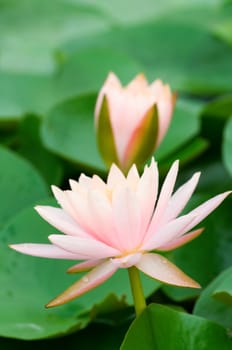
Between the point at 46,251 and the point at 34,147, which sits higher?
the point at 46,251

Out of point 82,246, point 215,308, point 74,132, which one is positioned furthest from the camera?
point 74,132

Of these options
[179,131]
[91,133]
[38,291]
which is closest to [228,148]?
[179,131]

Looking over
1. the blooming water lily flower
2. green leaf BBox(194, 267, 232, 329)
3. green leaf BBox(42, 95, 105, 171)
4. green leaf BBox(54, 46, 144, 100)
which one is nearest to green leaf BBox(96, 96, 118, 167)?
the blooming water lily flower

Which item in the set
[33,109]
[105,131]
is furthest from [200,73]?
[105,131]

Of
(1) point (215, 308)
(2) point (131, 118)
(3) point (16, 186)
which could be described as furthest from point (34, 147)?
(1) point (215, 308)

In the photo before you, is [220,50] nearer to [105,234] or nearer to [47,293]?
[47,293]

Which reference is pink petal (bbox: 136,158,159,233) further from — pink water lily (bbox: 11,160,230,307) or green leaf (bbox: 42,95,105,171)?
green leaf (bbox: 42,95,105,171)

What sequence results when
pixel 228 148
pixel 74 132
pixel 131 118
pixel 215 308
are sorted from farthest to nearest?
pixel 74 132, pixel 228 148, pixel 131 118, pixel 215 308

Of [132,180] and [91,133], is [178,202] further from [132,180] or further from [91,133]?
[91,133]

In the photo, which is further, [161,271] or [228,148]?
[228,148]
